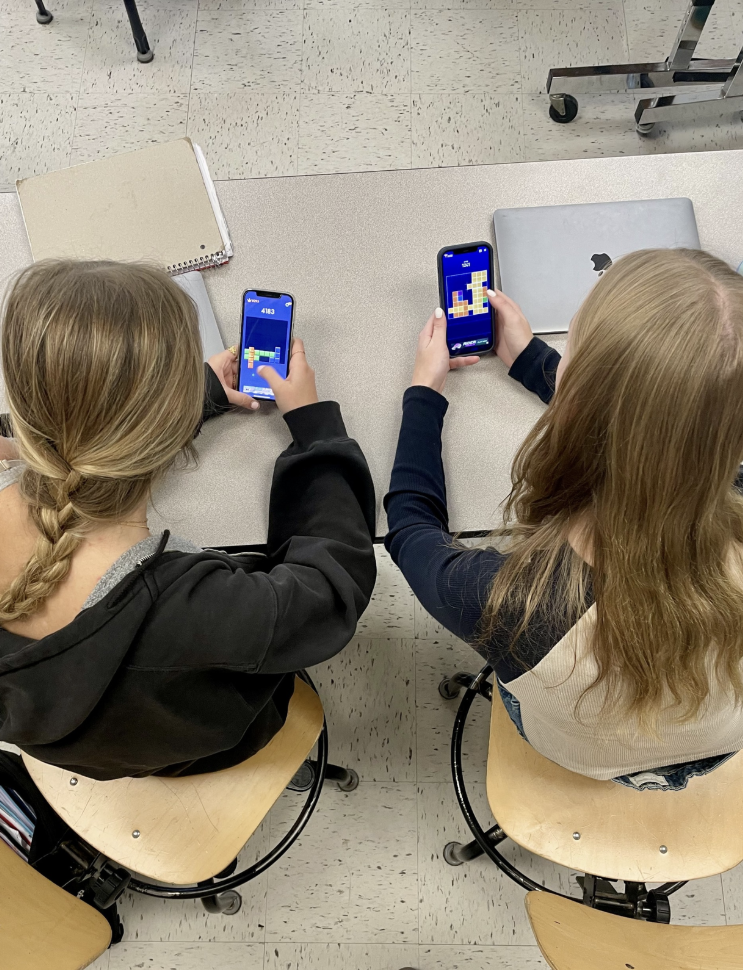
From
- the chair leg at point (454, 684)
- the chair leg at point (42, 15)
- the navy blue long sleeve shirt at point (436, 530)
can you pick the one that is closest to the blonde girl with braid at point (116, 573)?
the navy blue long sleeve shirt at point (436, 530)

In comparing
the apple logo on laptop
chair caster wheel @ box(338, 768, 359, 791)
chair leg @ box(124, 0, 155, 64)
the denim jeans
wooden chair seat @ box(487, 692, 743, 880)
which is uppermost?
chair leg @ box(124, 0, 155, 64)

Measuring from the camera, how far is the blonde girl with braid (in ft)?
2.54

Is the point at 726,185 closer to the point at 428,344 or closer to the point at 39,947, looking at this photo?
the point at 428,344

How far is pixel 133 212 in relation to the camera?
1.18m

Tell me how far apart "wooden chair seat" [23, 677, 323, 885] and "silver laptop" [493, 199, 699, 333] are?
0.77 m

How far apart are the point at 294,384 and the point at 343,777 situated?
33.7 inches

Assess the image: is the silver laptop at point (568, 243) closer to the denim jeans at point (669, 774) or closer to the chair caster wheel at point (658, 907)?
the denim jeans at point (669, 774)

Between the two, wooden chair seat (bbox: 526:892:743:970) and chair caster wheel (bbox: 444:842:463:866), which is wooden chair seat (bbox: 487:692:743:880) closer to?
wooden chair seat (bbox: 526:892:743:970)

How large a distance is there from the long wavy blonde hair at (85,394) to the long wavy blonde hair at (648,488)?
15.9 inches

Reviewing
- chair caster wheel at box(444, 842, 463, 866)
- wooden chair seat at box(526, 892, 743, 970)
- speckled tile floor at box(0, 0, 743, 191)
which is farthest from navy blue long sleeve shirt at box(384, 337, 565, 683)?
speckled tile floor at box(0, 0, 743, 191)

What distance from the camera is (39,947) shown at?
34.3 inches

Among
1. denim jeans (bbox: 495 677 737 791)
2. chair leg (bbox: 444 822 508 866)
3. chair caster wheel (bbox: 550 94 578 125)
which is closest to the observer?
denim jeans (bbox: 495 677 737 791)

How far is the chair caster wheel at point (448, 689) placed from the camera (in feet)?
5.26

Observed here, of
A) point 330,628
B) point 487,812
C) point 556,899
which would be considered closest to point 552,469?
point 330,628
